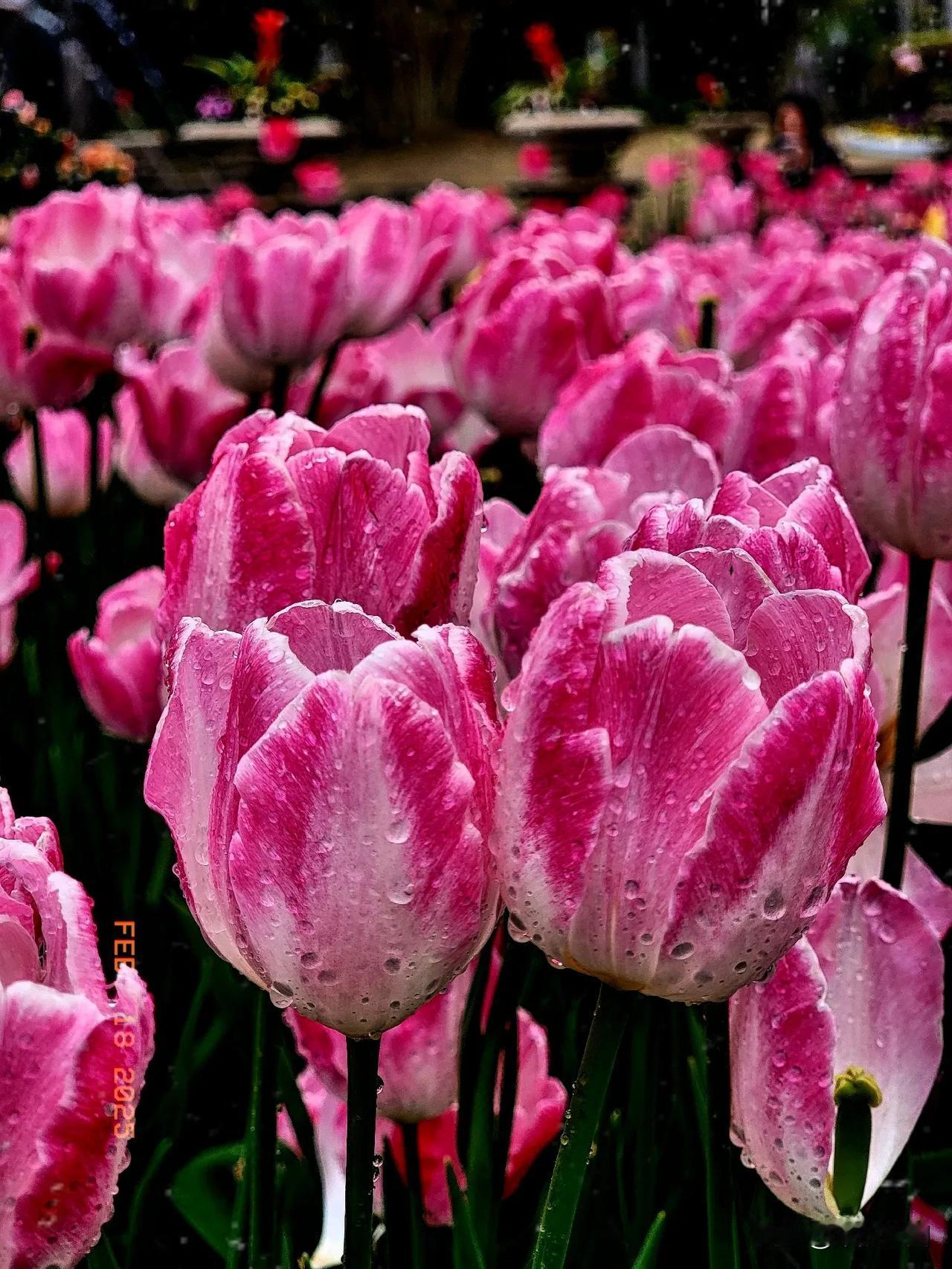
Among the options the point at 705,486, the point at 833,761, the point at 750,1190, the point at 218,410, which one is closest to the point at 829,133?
the point at 218,410

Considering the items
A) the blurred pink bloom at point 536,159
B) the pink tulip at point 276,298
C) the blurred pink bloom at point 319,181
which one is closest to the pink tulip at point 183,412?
the pink tulip at point 276,298

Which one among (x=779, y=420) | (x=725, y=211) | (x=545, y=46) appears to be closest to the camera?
(x=779, y=420)

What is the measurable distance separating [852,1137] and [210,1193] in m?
0.35

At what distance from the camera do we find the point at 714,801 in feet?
0.89

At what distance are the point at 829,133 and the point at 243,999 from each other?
1.41m

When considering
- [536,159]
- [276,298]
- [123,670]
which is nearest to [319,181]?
[536,159]

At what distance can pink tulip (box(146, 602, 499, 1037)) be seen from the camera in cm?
27

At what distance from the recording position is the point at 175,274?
4.24ft

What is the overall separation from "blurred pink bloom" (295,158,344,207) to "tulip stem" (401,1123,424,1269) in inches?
140

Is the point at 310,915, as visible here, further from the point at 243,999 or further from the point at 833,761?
the point at 243,999

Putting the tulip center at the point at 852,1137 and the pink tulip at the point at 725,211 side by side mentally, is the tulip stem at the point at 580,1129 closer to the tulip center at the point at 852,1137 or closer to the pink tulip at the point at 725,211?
the tulip center at the point at 852,1137

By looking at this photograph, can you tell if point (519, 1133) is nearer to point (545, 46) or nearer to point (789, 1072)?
point (789, 1072)

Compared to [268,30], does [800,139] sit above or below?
below

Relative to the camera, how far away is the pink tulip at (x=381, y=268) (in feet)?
3.56
